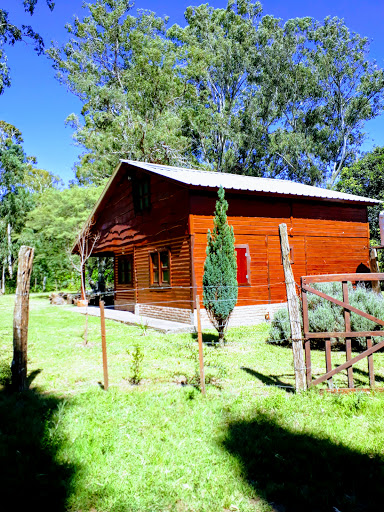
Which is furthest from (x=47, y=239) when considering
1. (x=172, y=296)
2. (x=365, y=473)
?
(x=365, y=473)

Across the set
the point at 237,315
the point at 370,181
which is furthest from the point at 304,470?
the point at 370,181

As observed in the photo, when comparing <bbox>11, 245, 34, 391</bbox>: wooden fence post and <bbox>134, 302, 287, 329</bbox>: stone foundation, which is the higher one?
<bbox>11, 245, 34, 391</bbox>: wooden fence post

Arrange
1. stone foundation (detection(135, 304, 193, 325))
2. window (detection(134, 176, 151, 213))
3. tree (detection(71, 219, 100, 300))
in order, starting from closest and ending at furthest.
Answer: stone foundation (detection(135, 304, 193, 325)) → window (detection(134, 176, 151, 213)) → tree (detection(71, 219, 100, 300))

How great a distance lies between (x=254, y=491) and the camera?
308 centimetres

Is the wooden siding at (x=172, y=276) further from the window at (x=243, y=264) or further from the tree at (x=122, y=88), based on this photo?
the tree at (x=122, y=88)

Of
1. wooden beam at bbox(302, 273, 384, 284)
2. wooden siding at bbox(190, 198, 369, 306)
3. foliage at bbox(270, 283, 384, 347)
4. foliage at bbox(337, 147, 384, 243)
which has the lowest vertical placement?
foliage at bbox(270, 283, 384, 347)

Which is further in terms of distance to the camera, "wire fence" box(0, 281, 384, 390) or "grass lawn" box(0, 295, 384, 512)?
"wire fence" box(0, 281, 384, 390)

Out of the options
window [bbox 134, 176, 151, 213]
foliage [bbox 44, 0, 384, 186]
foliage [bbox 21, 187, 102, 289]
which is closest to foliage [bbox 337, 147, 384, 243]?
foliage [bbox 44, 0, 384, 186]

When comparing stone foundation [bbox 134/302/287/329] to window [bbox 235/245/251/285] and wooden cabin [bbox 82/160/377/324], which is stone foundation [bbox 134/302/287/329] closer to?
wooden cabin [bbox 82/160/377/324]

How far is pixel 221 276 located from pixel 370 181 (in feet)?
73.2

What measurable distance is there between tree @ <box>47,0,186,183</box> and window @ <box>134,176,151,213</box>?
45.9ft

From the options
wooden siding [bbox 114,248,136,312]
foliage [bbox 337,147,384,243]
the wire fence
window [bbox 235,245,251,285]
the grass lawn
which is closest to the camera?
the grass lawn

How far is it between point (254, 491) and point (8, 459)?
2445 mm

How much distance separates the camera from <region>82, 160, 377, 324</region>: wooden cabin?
13.0 metres
